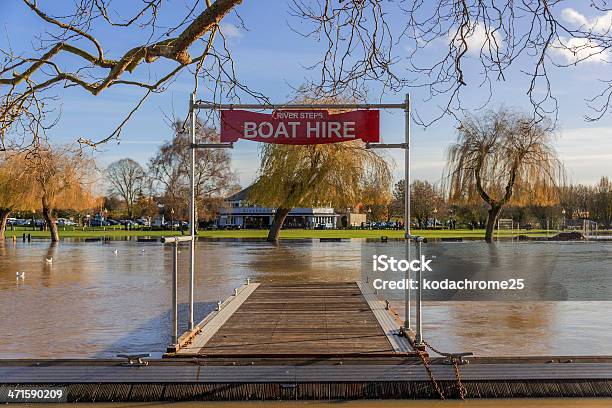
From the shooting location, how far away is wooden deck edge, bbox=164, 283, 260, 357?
6.14 m

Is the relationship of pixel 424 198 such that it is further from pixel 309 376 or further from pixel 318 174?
pixel 309 376

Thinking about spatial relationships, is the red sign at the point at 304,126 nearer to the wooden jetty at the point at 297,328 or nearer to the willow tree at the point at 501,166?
the wooden jetty at the point at 297,328

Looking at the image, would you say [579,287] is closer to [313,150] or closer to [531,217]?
[313,150]

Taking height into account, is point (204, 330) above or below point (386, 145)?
below

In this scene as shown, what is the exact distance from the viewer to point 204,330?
24.0 ft

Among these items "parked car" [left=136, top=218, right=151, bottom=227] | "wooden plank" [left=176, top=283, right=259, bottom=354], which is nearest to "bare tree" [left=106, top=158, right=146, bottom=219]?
"parked car" [left=136, top=218, right=151, bottom=227]

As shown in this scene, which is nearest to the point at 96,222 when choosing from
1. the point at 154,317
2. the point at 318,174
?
the point at 318,174

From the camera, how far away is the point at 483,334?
9039mm

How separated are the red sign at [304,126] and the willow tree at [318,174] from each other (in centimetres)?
3032

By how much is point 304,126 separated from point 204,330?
254 centimetres

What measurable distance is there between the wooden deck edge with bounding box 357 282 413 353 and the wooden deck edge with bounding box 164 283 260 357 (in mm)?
1897

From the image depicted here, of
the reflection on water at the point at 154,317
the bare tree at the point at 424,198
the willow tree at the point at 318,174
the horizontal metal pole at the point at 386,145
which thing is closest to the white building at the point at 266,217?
the bare tree at the point at 424,198

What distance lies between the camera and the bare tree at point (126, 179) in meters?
84.0

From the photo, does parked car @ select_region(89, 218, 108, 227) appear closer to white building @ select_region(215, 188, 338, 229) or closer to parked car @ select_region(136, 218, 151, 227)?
parked car @ select_region(136, 218, 151, 227)
